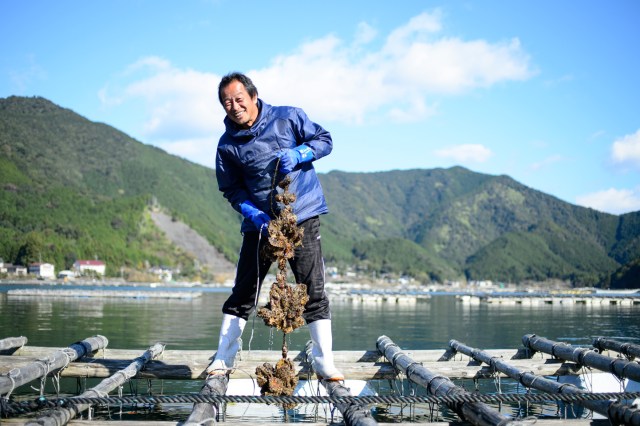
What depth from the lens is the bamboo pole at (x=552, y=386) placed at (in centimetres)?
405

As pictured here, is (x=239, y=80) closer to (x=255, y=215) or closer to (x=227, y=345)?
(x=255, y=215)

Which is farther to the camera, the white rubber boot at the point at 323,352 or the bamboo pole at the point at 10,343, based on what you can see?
the bamboo pole at the point at 10,343

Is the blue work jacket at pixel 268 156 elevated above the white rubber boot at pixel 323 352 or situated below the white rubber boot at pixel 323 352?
above

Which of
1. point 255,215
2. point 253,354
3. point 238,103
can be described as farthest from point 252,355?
point 238,103

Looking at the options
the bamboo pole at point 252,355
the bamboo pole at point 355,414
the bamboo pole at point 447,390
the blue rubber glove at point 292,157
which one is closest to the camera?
the bamboo pole at point 355,414

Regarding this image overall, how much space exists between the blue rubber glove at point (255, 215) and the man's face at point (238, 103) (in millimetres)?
738

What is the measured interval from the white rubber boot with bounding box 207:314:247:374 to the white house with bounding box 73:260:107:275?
534 feet

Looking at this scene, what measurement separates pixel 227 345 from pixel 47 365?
7.71 feet

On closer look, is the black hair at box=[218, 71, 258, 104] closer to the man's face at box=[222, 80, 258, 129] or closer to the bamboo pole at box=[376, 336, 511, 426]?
the man's face at box=[222, 80, 258, 129]

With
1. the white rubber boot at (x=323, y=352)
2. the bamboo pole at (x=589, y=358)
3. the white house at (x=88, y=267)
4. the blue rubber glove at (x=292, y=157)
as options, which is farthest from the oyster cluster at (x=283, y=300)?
the white house at (x=88, y=267)

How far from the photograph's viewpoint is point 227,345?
5453mm

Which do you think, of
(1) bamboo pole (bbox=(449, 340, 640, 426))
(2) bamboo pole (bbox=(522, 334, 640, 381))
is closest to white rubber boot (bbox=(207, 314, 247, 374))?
(1) bamboo pole (bbox=(449, 340, 640, 426))

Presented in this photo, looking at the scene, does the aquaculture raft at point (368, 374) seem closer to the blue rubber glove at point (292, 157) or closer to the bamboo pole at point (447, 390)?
the bamboo pole at point (447, 390)

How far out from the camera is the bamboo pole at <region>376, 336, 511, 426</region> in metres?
3.91
